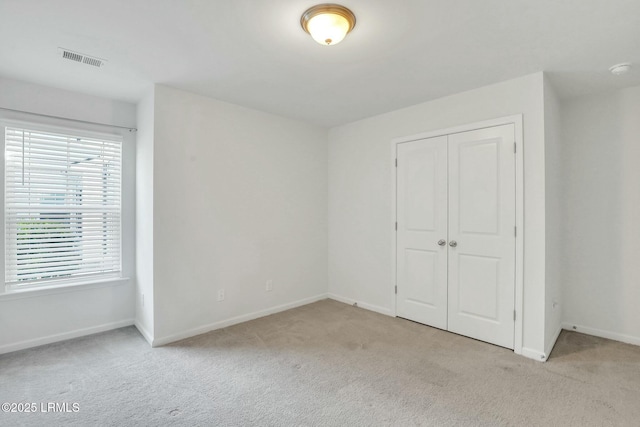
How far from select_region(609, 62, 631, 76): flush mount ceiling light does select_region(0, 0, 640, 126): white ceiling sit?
6cm

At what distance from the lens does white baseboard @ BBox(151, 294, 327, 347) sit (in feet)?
10.1

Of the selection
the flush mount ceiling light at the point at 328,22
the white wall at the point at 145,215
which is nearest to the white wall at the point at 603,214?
the flush mount ceiling light at the point at 328,22

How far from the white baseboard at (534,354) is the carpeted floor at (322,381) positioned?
0.21 feet

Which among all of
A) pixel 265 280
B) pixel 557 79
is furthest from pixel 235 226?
pixel 557 79

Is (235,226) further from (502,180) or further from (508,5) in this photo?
(508,5)

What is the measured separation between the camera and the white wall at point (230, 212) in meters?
3.13

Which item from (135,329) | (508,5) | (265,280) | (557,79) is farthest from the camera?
(265,280)

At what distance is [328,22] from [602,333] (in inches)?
156

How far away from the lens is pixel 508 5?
1873mm

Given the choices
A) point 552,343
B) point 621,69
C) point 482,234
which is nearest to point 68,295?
point 482,234

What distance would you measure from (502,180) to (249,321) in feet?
10.1

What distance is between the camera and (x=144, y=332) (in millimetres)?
3227

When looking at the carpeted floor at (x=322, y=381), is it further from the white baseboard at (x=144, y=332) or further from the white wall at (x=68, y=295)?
the white wall at (x=68, y=295)

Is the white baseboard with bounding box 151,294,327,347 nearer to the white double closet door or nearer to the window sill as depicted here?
the window sill
